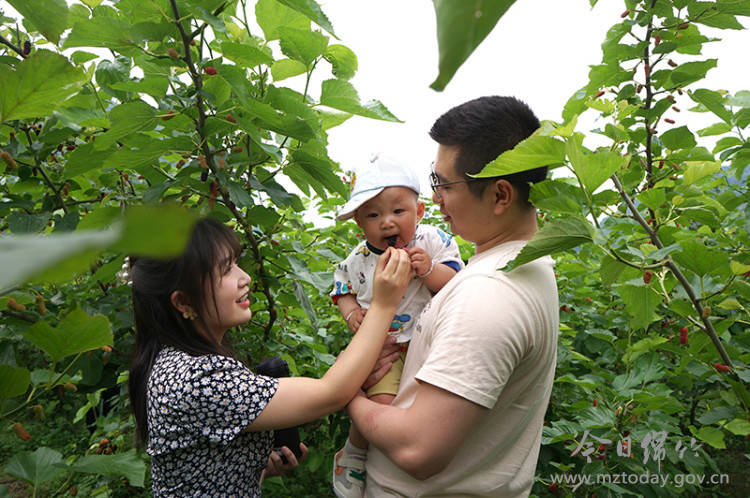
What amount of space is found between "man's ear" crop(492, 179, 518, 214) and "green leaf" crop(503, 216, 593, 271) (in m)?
0.27

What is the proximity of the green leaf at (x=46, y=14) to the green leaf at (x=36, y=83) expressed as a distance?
9cm

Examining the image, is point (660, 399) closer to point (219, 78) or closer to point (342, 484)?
point (342, 484)

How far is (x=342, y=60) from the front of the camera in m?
1.48

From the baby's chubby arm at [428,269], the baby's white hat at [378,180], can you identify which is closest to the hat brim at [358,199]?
the baby's white hat at [378,180]

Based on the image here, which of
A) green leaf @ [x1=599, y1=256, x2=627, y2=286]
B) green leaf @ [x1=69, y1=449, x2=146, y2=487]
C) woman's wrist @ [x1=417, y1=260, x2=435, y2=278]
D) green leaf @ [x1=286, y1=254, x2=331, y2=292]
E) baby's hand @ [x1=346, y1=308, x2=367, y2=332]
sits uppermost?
green leaf @ [x1=599, y1=256, x2=627, y2=286]

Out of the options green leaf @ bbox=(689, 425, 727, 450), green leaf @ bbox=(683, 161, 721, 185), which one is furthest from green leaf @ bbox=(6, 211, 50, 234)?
green leaf @ bbox=(689, 425, 727, 450)

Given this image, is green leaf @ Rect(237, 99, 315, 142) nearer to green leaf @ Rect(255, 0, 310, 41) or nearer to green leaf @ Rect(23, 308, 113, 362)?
green leaf @ Rect(255, 0, 310, 41)

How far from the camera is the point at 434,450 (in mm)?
1095

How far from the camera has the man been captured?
108 cm

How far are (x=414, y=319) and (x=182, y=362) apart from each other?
73cm

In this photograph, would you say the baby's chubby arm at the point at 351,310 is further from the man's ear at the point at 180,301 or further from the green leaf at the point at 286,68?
the green leaf at the point at 286,68

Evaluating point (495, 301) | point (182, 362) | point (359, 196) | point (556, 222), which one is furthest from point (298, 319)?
point (556, 222)

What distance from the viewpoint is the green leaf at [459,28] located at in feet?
0.50

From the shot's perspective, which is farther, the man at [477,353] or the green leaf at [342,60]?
the green leaf at [342,60]
